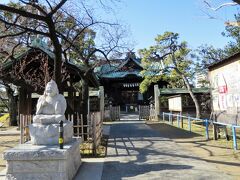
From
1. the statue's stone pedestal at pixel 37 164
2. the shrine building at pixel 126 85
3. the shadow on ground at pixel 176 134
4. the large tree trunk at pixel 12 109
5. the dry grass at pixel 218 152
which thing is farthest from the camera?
the shrine building at pixel 126 85

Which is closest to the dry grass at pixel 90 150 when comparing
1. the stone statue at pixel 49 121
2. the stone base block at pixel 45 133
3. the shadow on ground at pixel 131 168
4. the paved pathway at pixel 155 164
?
the paved pathway at pixel 155 164

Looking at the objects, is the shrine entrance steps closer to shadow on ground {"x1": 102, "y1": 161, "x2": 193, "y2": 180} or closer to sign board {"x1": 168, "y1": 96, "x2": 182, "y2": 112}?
sign board {"x1": 168, "y1": 96, "x2": 182, "y2": 112}

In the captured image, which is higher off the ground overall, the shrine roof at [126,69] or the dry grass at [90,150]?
the shrine roof at [126,69]

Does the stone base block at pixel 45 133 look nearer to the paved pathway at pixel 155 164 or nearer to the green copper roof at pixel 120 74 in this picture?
the paved pathway at pixel 155 164

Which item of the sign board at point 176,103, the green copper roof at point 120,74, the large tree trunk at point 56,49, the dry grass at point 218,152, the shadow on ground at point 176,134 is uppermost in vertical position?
the green copper roof at point 120,74

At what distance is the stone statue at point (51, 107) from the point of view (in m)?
8.21

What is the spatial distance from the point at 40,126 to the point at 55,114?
0.53 m

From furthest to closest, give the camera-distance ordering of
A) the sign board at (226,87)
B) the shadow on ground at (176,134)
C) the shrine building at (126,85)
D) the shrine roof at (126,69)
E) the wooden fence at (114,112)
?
the shrine building at (126,85), the shrine roof at (126,69), the wooden fence at (114,112), the shadow on ground at (176,134), the sign board at (226,87)

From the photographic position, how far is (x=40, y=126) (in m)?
8.06

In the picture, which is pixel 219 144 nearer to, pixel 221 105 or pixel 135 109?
pixel 221 105

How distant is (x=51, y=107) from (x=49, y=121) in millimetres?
460

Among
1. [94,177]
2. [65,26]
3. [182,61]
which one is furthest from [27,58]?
[182,61]

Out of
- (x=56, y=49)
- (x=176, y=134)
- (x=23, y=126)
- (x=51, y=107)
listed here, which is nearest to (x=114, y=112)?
(x=176, y=134)

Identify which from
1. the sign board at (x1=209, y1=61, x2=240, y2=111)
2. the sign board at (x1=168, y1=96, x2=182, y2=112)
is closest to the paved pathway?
the sign board at (x1=209, y1=61, x2=240, y2=111)
